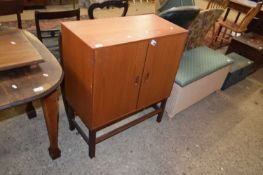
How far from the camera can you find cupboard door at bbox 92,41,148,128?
1190 millimetres

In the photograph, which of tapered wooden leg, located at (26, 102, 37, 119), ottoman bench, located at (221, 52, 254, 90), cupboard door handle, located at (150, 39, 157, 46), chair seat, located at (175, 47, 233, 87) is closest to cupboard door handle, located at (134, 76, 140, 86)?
cupboard door handle, located at (150, 39, 157, 46)

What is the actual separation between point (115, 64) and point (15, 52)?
Answer: 53cm

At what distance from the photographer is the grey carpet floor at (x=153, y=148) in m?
1.57

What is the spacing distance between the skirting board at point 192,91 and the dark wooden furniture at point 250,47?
82cm

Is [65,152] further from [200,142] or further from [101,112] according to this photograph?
[200,142]

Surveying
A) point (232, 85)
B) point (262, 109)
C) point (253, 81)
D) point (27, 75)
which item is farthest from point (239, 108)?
point (27, 75)

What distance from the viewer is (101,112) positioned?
139cm

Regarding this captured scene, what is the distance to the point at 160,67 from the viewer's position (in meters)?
1.54

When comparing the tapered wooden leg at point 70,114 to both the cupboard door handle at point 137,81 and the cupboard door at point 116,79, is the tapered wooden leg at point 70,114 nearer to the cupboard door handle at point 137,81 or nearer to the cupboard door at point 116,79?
the cupboard door at point 116,79

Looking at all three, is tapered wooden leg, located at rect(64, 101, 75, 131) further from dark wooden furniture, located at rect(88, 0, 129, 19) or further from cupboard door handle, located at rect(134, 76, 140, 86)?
dark wooden furniture, located at rect(88, 0, 129, 19)

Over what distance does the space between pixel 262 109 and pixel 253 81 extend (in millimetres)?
647

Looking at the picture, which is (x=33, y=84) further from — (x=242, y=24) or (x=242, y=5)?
(x=242, y=5)

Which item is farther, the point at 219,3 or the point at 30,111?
the point at 219,3

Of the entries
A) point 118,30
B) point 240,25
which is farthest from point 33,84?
point 240,25
